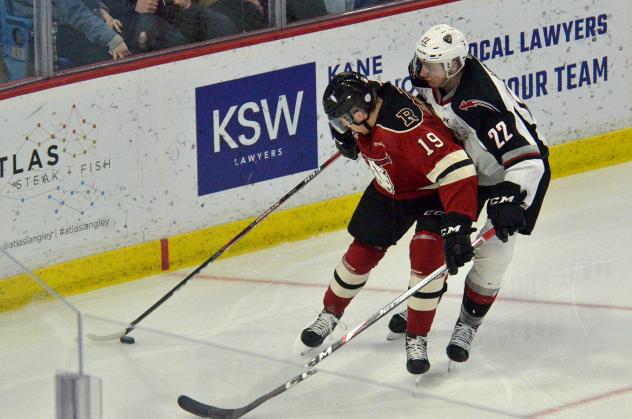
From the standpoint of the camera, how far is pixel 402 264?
6.09 m

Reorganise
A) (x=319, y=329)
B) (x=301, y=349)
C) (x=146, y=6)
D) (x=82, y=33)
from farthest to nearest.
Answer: (x=146, y=6) → (x=82, y=33) → (x=301, y=349) → (x=319, y=329)

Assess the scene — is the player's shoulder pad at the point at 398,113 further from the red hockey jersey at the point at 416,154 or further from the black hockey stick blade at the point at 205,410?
the black hockey stick blade at the point at 205,410

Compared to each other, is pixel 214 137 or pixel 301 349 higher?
pixel 214 137

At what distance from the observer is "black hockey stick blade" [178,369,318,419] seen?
3413 millimetres

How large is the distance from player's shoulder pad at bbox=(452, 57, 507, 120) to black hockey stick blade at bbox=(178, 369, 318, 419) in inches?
50.9

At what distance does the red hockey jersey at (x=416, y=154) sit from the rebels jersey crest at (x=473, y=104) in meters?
0.09

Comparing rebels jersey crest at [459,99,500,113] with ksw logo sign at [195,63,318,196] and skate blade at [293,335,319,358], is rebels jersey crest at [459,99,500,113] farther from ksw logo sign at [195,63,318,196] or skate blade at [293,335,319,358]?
ksw logo sign at [195,63,318,196]

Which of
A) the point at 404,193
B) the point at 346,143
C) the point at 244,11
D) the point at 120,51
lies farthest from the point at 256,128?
the point at 404,193

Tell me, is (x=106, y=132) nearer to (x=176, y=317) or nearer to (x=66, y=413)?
(x=176, y=317)

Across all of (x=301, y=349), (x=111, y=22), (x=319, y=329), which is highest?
(x=111, y=22)

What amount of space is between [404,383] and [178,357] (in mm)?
1611

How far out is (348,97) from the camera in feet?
14.8

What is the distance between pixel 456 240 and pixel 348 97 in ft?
1.85

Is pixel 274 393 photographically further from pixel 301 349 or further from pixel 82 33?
pixel 82 33
